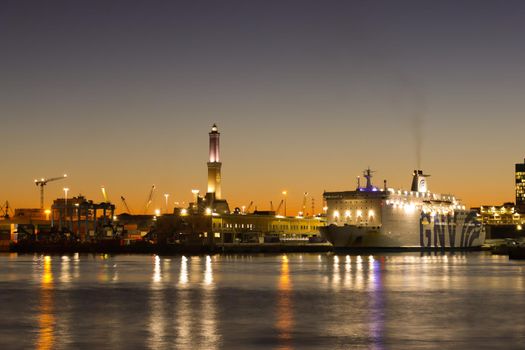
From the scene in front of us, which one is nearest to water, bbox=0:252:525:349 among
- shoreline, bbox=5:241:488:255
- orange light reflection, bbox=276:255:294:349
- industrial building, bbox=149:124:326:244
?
orange light reflection, bbox=276:255:294:349

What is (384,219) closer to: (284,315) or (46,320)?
(284,315)

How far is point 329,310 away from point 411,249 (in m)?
105

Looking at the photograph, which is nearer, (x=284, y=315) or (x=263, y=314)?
(x=284, y=315)

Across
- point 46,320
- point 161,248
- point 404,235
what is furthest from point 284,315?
point 161,248

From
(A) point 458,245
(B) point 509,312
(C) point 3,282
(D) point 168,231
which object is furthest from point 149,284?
(D) point 168,231

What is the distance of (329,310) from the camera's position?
3788 cm

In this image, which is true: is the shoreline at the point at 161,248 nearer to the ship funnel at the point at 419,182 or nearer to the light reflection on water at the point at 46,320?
the ship funnel at the point at 419,182

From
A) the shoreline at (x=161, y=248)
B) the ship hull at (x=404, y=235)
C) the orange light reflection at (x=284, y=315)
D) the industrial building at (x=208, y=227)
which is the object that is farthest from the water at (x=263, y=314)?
the industrial building at (x=208, y=227)

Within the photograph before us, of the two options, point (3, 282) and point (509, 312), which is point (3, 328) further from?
point (3, 282)

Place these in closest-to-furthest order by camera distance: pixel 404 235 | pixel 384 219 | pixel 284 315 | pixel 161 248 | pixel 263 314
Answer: pixel 284 315 → pixel 263 314 → pixel 384 219 → pixel 404 235 → pixel 161 248

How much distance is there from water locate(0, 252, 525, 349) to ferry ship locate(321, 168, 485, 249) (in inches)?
3045

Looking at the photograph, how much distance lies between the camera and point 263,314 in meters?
36.3

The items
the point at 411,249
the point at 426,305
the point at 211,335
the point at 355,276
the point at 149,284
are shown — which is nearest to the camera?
the point at 211,335

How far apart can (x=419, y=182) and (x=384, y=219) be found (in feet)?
86.8
